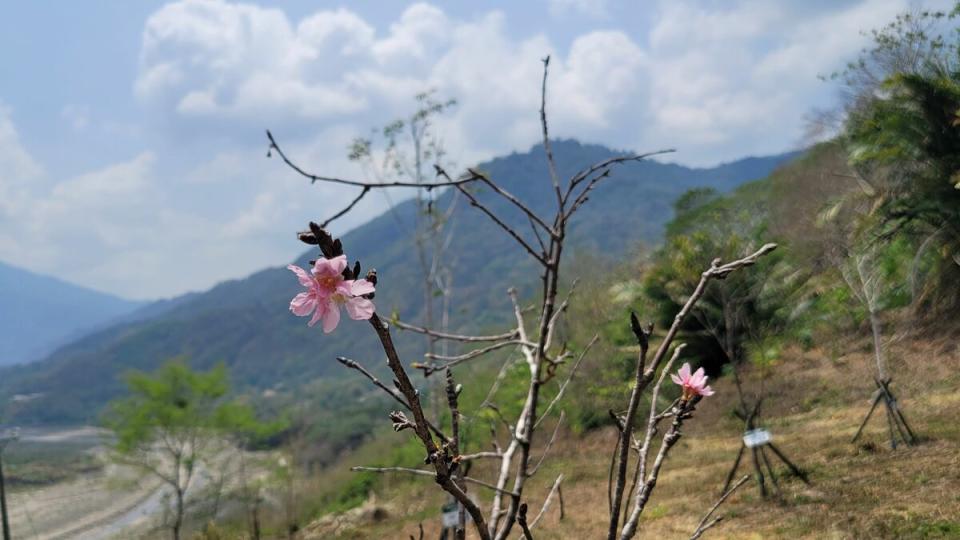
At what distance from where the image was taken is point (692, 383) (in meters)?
1.17

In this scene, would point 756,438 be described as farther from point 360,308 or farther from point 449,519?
point 360,308

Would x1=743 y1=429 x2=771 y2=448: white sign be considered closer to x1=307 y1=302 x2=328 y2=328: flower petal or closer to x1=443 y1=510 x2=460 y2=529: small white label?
x1=443 y1=510 x2=460 y2=529: small white label

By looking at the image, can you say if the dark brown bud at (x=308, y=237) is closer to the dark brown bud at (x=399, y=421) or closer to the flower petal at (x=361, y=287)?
the flower petal at (x=361, y=287)

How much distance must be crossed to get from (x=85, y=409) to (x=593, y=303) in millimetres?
93736

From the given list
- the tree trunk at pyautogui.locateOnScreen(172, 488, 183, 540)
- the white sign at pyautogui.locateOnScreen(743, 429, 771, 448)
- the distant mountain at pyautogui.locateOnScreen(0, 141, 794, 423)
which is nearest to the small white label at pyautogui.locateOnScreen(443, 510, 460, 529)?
the white sign at pyautogui.locateOnScreen(743, 429, 771, 448)

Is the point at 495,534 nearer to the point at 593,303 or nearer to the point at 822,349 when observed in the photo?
the point at 822,349

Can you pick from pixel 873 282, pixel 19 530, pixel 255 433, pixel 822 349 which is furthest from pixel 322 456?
pixel 873 282

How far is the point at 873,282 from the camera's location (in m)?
9.52

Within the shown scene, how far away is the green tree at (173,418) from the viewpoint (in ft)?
64.4

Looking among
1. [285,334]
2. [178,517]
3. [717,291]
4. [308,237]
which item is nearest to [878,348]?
[717,291]

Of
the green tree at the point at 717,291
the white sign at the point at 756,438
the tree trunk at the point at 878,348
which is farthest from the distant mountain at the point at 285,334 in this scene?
the white sign at the point at 756,438

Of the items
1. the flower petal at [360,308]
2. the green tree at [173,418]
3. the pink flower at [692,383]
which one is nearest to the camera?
the flower petal at [360,308]

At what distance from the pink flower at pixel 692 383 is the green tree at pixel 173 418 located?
806 inches

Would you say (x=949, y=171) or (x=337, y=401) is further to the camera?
(x=337, y=401)
